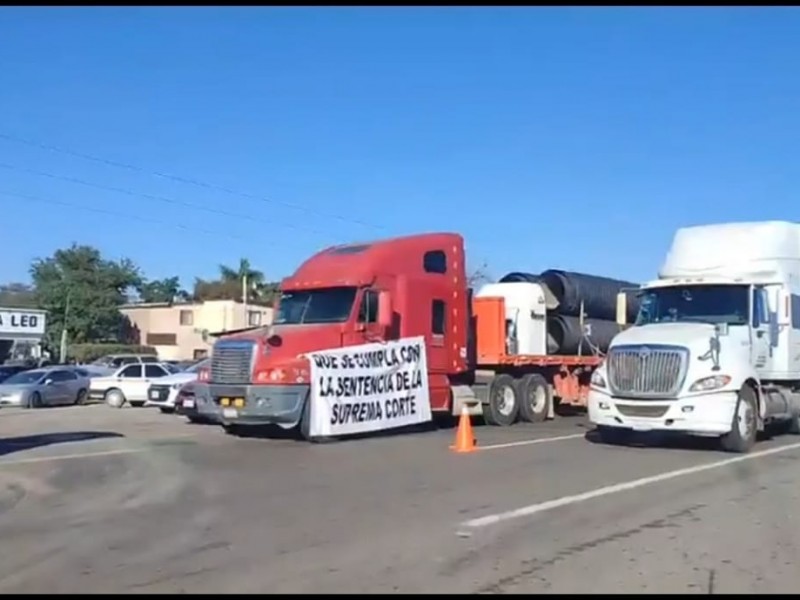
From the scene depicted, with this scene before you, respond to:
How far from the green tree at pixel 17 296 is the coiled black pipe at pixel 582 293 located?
209ft

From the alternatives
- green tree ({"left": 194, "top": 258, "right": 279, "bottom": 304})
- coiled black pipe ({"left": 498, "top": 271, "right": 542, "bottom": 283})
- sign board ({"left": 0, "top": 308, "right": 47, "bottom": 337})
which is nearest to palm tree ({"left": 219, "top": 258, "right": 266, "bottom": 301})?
green tree ({"left": 194, "top": 258, "right": 279, "bottom": 304})

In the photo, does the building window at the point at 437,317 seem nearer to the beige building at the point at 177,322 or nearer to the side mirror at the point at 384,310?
the side mirror at the point at 384,310

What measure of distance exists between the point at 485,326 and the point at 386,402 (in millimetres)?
4285

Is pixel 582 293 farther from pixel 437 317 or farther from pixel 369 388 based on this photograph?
pixel 369 388

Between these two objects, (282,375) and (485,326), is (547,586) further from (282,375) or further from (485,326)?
(485,326)

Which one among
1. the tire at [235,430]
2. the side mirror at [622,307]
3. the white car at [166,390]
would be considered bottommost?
the tire at [235,430]

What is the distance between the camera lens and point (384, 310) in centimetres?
1933

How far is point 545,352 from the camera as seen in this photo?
24172 millimetres

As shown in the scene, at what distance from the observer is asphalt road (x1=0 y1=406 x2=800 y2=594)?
7.20m

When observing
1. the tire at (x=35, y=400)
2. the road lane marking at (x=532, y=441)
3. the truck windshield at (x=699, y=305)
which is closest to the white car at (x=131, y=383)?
the tire at (x=35, y=400)

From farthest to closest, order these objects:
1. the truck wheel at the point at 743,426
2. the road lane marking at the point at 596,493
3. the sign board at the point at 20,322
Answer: the sign board at the point at 20,322 → the truck wheel at the point at 743,426 → the road lane marking at the point at 596,493

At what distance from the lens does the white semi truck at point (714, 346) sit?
615 inches

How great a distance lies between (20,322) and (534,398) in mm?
44121

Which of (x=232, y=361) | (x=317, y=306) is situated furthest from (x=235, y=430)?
(x=317, y=306)
